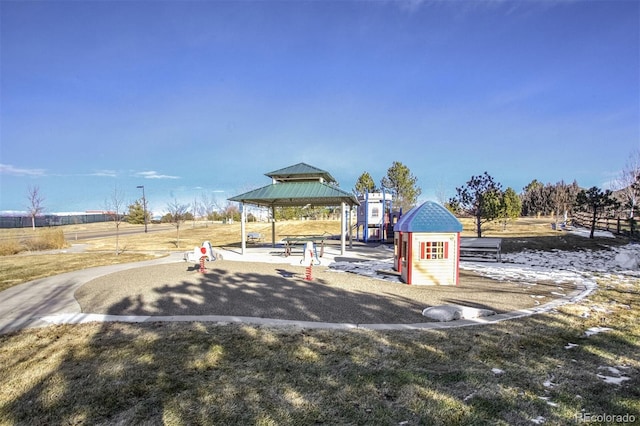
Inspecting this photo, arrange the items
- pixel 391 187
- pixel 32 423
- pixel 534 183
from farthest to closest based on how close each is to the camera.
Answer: pixel 534 183 < pixel 391 187 < pixel 32 423

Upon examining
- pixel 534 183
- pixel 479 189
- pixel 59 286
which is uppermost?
pixel 534 183

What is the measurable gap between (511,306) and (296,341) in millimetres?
4867

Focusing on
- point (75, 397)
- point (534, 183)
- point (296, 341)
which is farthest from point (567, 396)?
point (534, 183)

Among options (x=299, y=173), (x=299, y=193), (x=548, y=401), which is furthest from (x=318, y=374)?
(x=299, y=173)

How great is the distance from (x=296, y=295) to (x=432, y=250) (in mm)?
4285

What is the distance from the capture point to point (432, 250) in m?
9.84

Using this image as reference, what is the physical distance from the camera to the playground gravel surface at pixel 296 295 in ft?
22.6

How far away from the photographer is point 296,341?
5184mm

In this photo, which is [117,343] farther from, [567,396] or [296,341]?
[567,396]

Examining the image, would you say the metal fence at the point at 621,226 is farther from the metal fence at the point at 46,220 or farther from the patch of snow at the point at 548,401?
the metal fence at the point at 46,220

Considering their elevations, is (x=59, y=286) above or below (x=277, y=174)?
below

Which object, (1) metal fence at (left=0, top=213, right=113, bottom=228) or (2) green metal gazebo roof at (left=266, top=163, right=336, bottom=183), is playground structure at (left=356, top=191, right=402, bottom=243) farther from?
(1) metal fence at (left=0, top=213, right=113, bottom=228)

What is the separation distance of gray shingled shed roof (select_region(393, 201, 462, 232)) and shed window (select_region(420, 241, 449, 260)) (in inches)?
17.7

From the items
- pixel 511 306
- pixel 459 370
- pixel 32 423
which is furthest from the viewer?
pixel 511 306
